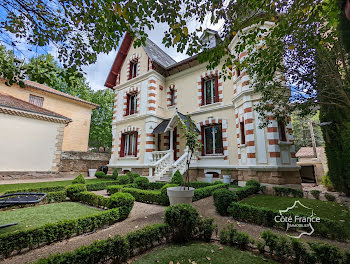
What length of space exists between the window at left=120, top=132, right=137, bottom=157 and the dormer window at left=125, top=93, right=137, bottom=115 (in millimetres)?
2046

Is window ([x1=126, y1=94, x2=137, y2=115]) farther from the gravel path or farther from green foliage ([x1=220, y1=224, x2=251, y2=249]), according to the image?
green foliage ([x1=220, y1=224, x2=251, y2=249])

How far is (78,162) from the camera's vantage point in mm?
17391

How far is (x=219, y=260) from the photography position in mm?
2916

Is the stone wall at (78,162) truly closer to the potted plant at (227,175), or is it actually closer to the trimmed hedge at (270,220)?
the potted plant at (227,175)

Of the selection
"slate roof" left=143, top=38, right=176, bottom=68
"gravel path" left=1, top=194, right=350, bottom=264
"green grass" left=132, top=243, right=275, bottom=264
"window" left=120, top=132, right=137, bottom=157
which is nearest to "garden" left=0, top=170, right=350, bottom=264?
"green grass" left=132, top=243, right=275, bottom=264

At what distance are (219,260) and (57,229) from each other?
342 cm

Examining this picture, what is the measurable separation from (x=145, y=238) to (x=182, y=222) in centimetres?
80

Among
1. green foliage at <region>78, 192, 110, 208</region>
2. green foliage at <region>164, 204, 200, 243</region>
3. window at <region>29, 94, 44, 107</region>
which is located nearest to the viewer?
green foliage at <region>164, 204, 200, 243</region>

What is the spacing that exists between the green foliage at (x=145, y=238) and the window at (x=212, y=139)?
28.9ft

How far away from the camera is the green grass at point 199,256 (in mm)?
2877

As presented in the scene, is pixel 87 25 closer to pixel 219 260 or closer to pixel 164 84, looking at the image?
pixel 219 260

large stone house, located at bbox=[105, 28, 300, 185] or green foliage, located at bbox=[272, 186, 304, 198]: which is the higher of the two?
large stone house, located at bbox=[105, 28, 300, 185]

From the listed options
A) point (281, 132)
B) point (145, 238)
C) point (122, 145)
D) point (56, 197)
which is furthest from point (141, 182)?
point (281, 132)

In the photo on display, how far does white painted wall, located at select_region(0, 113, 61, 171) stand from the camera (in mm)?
12547
